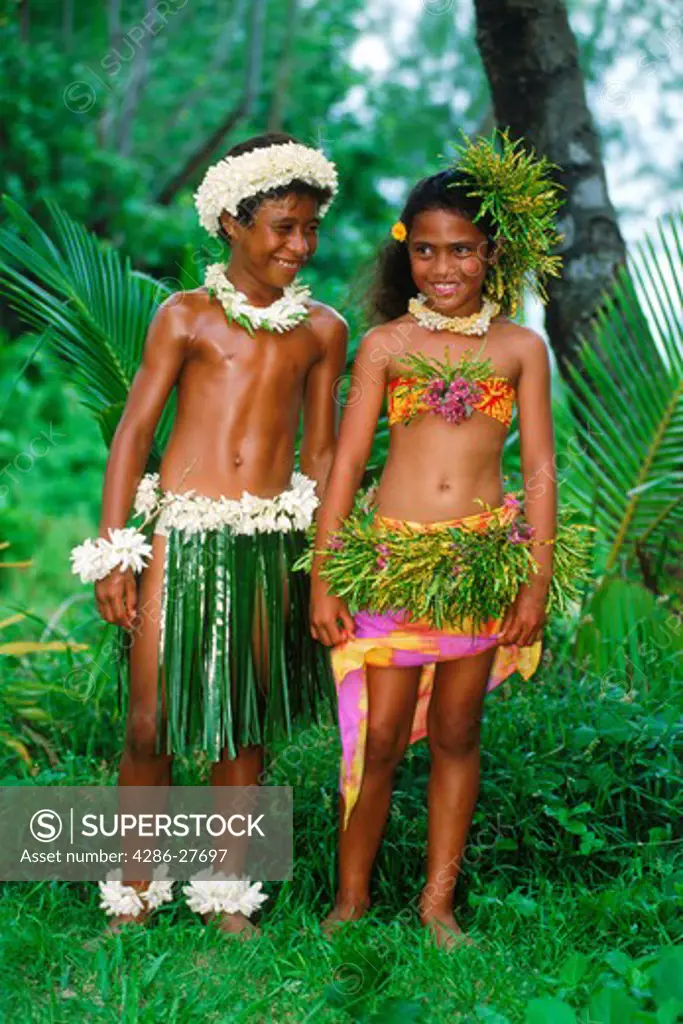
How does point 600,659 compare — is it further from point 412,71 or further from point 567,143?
point 412,71

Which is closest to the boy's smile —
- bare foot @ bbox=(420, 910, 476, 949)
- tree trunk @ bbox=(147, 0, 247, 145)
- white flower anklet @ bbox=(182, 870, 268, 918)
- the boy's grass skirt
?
the boy's grass skirt

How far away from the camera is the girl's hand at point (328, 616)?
2.52 meters

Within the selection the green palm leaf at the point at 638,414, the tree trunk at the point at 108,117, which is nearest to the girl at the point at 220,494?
the green palm leaf at the point at 638,414

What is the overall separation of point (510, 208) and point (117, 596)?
3.59 ft

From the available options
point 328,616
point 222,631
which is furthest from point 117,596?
point 328,616

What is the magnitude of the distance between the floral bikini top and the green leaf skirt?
0.39 meters

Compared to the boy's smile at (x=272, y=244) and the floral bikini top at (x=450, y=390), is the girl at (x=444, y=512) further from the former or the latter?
the boy's smile at (x=272, y=244)

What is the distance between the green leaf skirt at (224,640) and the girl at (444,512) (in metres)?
0.15

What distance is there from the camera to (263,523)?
8.52ft

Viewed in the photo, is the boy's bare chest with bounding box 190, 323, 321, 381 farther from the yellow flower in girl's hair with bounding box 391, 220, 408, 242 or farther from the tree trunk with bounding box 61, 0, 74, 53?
the tree trunk with bounding box 61, 0, 74, 53

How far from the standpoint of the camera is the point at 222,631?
8.58ft

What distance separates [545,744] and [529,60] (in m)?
2.24

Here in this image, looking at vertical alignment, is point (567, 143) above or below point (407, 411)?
above

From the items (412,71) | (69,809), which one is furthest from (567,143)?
(412,71)
